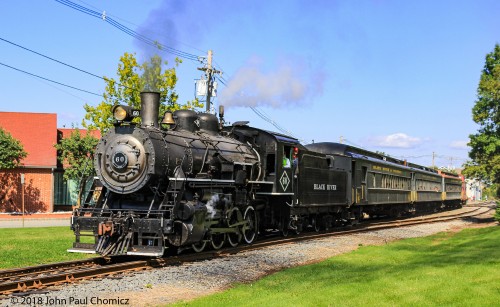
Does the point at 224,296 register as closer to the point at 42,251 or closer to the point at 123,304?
the point at 123,304

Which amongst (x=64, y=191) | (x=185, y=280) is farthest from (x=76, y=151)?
(x=185, y=280)

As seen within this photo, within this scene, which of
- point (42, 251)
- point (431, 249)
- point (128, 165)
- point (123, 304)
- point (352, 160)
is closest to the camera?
point (123, 304)

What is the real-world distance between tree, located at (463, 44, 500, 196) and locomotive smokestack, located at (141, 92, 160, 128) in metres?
20.7

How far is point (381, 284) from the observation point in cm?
895

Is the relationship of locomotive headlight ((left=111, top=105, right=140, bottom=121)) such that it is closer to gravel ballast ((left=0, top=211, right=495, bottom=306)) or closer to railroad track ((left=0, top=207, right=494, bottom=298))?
railroad track ((left=0, top=207, right=494, bottom=298))

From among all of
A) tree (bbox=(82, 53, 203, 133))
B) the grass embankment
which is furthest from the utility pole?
the grass embankment

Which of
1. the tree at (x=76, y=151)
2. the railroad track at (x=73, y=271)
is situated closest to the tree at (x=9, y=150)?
the tree at (x=76, y=151)

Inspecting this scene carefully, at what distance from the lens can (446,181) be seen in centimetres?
4478

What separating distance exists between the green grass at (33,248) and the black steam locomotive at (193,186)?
0.91m

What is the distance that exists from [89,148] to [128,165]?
2094 centimetres

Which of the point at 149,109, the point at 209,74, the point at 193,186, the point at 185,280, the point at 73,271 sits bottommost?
the point at 185,280

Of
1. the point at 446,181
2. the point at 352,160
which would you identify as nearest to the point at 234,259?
the point at 352,160

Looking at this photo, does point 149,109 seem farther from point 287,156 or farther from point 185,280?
point 287,156

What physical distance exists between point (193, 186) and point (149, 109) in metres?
2.37
